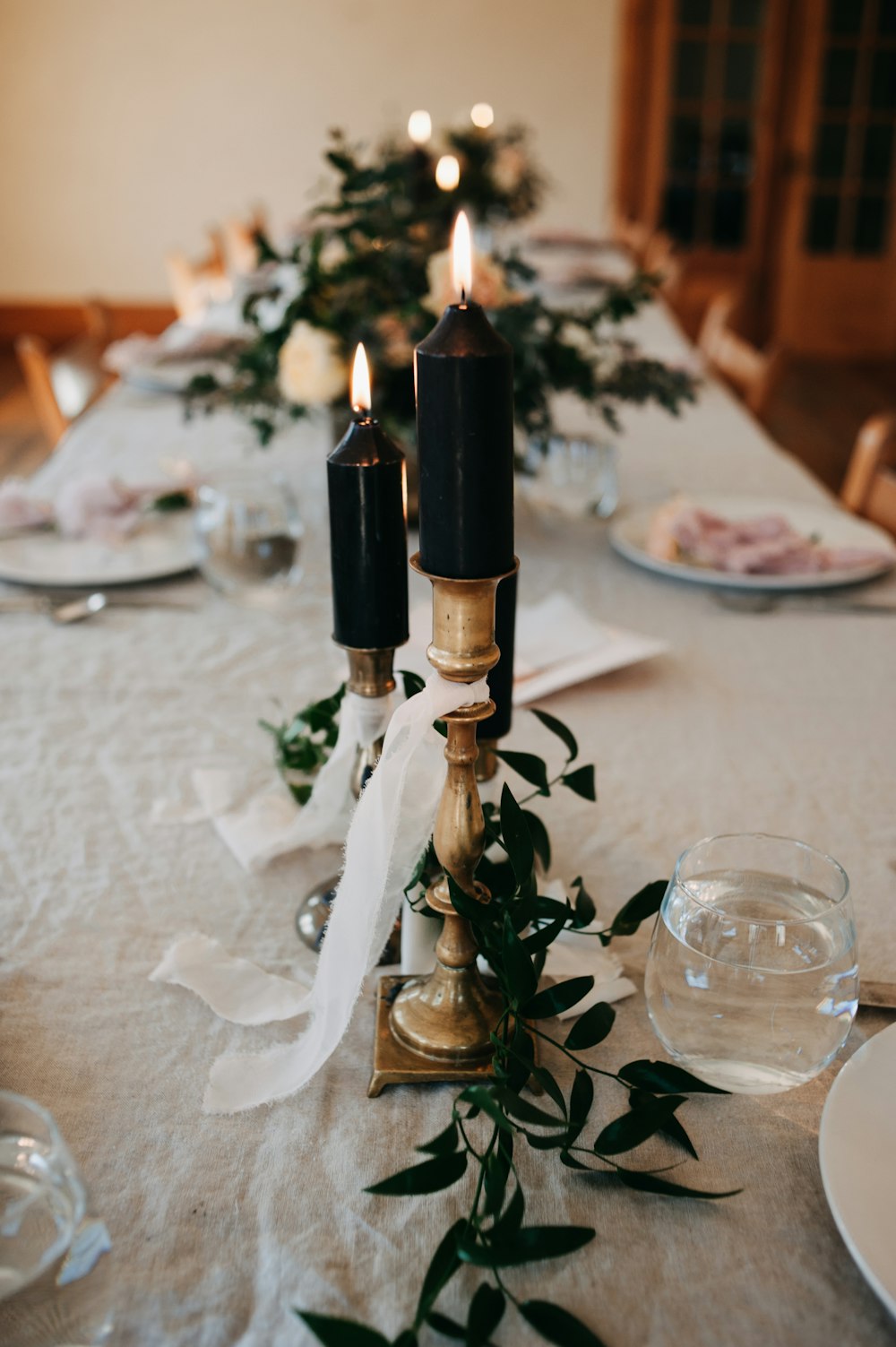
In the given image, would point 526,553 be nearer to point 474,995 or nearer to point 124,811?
point 124,811

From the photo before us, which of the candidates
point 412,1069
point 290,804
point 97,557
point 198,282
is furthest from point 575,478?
point 198,282

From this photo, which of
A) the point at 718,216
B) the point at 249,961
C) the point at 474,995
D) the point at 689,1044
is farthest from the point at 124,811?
the point at 718,216

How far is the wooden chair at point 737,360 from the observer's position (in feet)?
7.09

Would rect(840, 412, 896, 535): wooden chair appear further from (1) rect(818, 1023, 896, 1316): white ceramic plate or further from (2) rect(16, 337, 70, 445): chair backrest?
(2) rect(16, 337, 70, 445): chair backrest

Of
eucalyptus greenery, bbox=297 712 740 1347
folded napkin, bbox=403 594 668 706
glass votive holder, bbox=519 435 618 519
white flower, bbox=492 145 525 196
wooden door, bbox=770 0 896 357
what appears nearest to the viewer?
eucalyptus greenery, bbox=297 712 740 1347

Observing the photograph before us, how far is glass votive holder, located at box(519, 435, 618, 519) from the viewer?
1.43 metres

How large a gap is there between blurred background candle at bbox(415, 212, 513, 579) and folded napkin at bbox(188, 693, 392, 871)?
0.61ft

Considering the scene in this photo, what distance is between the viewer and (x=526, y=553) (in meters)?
1.36

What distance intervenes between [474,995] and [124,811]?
369 millimetres

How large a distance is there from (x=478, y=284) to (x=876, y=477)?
678mm

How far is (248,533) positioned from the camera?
1.19 meters

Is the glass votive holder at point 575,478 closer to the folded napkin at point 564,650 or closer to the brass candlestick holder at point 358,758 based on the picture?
the folded napkin at point 564,650

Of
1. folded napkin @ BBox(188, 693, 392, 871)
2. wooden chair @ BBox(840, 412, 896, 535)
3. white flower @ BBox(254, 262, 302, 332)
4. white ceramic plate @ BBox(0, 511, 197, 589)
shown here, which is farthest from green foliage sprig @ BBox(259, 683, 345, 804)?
wooden chair @ BBox(840, 412, 896, 535)

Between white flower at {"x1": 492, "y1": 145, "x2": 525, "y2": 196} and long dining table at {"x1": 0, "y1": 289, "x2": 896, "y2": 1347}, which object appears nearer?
long dining table at {"x1": 0, "y1": 289, "x2": 896, "y2": 1347}
